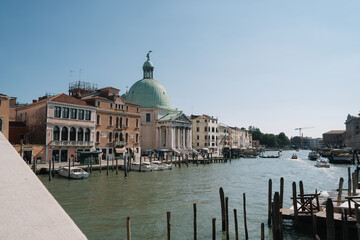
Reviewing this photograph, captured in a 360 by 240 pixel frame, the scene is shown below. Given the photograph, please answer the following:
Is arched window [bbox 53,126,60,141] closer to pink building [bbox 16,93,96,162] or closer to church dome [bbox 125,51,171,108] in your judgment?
pink building [bbox 16,93,96,162]

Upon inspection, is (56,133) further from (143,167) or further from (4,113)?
(143,167)

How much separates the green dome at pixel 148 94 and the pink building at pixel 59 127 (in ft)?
71.7

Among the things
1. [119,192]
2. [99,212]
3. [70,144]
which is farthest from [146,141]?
[99,212]

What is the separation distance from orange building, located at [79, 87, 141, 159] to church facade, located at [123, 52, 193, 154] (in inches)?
446

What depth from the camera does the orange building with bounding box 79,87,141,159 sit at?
41594mm

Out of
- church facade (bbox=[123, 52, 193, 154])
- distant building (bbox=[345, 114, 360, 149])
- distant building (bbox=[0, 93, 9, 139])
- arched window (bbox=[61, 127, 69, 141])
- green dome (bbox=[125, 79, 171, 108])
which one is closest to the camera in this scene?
distant building (bbox=[0, 93, 9, 139])

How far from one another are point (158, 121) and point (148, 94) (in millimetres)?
6792

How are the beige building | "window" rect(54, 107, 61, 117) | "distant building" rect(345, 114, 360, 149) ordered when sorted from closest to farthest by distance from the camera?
"window" rect(54, 107, 61, 117), the beige building, "distant building" rect(345, 114, 360, 149)

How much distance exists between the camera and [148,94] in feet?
202

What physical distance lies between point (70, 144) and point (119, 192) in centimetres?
1808

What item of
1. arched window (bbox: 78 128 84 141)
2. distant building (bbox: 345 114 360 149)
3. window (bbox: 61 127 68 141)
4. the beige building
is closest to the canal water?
window (bbox: 61 127 68 141)

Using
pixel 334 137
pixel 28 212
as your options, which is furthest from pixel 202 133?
pixel 334 137

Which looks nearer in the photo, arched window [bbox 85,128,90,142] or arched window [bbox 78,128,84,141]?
arched window [bbox 78,128,84,141]

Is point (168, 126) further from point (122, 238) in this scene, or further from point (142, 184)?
point (122, 238)
